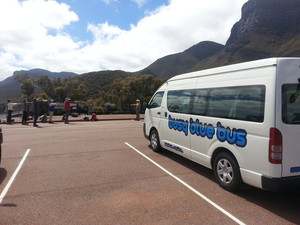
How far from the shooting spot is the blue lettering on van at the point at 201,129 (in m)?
5.07

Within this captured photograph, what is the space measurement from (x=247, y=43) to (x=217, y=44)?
140ft

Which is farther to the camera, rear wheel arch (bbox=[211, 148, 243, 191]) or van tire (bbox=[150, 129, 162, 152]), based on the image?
van tire (bbox=[150, 129, 162, 152])

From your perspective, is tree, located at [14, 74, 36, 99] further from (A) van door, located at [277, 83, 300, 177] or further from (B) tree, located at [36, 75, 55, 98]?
(A) van door, located at [277, 83, 300, 177]

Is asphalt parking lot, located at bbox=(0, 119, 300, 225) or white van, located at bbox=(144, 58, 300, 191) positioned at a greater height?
white van, located at bbox=(144, 58, 300, 191)

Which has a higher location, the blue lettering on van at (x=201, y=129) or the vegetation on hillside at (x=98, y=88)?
the vegetation on hillside at (x=98, y=88)

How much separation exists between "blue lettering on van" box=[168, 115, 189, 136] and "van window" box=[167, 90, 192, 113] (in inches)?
10.2

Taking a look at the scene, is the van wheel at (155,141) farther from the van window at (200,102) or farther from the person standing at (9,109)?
the person standing at (9,109)

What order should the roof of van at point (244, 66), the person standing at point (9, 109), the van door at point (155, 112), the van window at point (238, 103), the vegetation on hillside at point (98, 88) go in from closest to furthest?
the roof of van at point (244, 66)
the van window at point (238, 103)
the van door at point (155, 112)
the person standing at point (9, 109)
the vegetation on hillside at point (98, 88)

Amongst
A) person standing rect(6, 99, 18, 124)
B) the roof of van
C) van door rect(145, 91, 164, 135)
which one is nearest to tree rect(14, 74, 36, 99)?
person standing rect(6, 99, 18, 124)

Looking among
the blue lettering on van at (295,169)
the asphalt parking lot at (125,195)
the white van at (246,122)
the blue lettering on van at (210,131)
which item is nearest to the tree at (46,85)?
the asphalt parking lot at (125,195)

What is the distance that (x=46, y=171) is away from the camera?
594cm

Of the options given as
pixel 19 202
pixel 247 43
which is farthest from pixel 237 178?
pixel 247 43

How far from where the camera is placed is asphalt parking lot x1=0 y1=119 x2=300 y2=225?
369cm

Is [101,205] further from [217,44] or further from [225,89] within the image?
[217,44]
